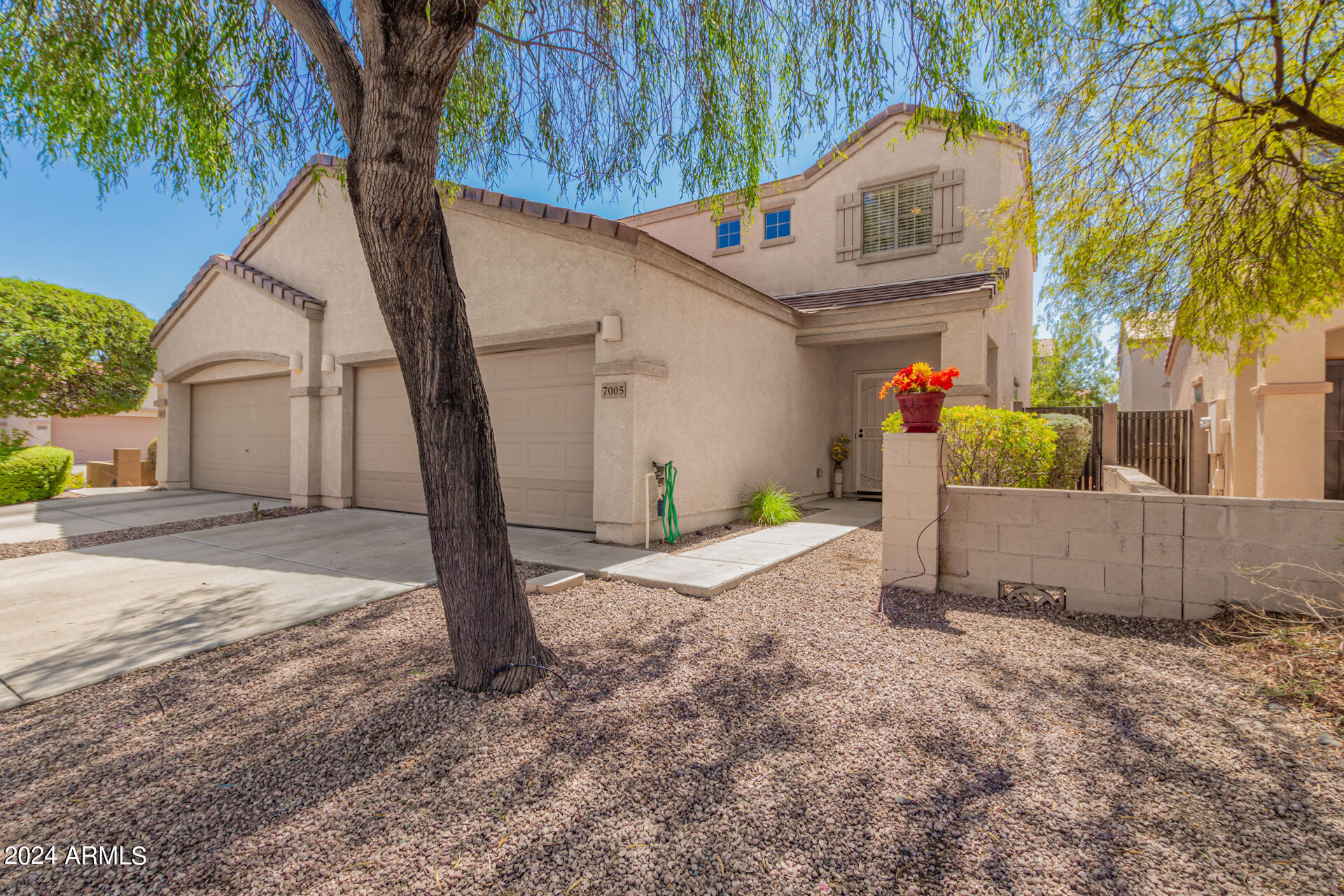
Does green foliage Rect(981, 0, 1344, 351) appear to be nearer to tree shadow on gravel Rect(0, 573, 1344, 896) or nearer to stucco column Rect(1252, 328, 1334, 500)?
stucco column Rect(1252, 328, 1334, 500)

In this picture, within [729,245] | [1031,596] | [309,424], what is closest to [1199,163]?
[1031,596]

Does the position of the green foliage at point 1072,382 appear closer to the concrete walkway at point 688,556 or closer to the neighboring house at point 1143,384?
the neighboring house at point 1143,384

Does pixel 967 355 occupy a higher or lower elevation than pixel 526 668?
higher

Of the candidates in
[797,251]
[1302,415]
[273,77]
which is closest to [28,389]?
[273,77]

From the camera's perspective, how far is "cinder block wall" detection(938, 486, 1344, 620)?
3.68 m

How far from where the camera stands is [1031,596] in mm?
4430

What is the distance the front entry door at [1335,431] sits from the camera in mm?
6793

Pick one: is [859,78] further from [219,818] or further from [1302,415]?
[1302,415]

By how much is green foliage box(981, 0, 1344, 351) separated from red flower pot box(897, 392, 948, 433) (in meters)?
1.90

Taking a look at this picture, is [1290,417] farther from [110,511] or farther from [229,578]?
[110,511]

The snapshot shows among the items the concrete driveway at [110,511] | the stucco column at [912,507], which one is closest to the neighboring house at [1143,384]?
the stucco column at [912,507]

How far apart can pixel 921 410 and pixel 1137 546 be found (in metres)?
1.74

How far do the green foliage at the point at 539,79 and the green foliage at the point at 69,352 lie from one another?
402 inches

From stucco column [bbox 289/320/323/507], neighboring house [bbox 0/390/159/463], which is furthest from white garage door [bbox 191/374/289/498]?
neighboring house [bbox 0/390/159/463]
